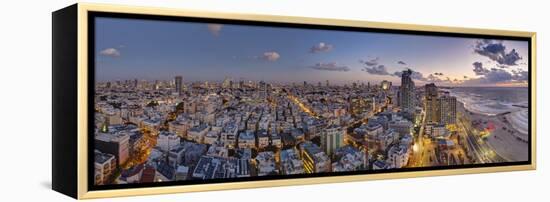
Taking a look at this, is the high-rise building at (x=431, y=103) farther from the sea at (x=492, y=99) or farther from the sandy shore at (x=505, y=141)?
the sandy shore at (x=505, y=141)

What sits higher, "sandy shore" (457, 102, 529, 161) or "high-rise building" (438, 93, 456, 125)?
"high-rise building" (438, 93, 456, 125)

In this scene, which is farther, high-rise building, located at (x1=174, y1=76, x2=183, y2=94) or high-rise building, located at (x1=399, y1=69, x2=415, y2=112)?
high-rise building, located at (x1=399, y1=69, x2=415, y2=112)

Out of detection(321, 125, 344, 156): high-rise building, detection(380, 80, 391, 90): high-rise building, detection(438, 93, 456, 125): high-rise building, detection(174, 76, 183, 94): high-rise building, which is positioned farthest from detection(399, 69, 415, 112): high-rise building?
detection(174, 76, 183, 94): high-rise building

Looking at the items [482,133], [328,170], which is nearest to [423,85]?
[482,133]

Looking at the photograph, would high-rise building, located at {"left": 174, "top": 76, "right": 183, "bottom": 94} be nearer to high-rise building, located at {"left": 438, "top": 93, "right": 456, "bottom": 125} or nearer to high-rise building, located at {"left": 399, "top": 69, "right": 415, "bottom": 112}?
high-rise building, located at {"left": 399, "top": 69, "right": 415, "bottom": 112}

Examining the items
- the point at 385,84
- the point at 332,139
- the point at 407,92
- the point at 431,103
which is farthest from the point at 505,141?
the point at 332,139

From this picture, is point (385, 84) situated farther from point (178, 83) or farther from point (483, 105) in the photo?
point (178, 83)
